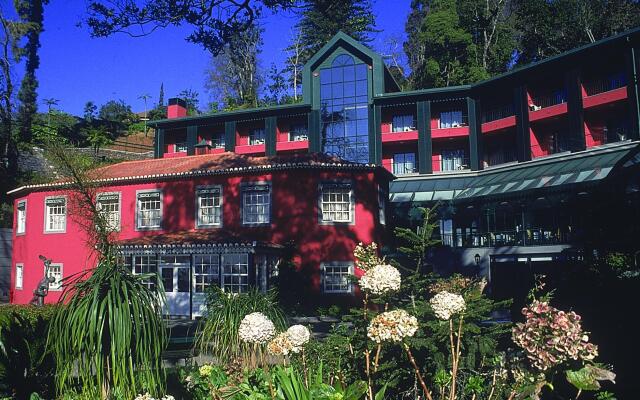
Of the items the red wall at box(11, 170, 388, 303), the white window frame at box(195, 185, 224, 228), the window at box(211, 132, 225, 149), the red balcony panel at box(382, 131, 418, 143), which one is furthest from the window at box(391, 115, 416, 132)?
the white window frame at box(195, 185, 224, 228)

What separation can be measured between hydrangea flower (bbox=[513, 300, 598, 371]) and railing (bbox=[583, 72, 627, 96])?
29.2 metres

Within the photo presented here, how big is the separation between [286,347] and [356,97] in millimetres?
31647

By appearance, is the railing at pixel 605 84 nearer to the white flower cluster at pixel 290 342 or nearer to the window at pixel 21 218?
the white flower cluster at pixel 290 342

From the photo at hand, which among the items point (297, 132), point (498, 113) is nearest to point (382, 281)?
point (498, 113)

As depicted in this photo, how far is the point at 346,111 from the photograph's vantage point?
3497 centimetres

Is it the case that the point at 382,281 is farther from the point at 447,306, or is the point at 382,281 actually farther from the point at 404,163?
the point at 404,163

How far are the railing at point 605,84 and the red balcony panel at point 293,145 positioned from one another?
17.5 meters

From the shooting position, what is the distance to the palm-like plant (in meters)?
5.14

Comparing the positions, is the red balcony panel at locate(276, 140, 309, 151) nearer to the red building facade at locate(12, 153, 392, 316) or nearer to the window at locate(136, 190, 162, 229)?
the red building facade at locate(12, 153, 392, 316)

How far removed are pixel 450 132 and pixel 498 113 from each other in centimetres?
347

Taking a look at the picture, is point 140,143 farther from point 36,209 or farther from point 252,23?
point 252,23

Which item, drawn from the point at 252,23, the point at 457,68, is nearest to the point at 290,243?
the point at 252,23

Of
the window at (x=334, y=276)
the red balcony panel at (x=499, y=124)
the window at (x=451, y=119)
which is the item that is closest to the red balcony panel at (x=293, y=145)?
the window at (x=451, y=119)

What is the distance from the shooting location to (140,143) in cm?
5322
